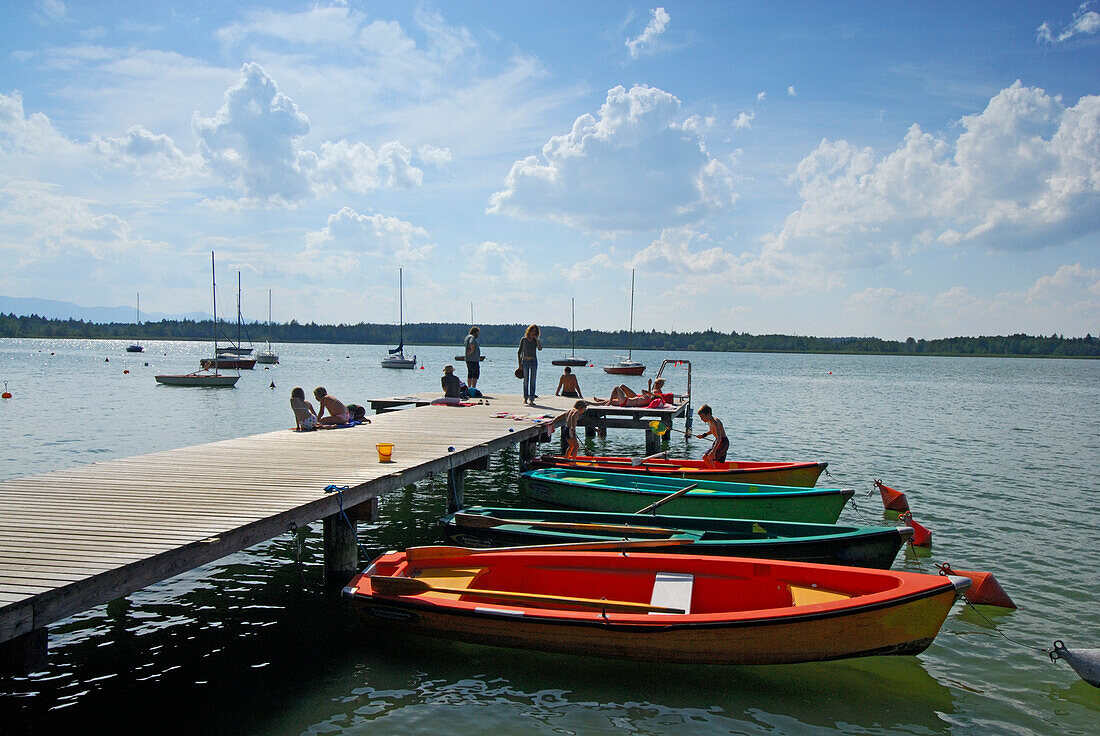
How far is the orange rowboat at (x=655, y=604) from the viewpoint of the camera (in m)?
6.21

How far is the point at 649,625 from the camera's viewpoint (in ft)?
20.4

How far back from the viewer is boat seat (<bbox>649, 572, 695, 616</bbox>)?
22.0ft

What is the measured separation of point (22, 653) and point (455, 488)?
7879 millimetres

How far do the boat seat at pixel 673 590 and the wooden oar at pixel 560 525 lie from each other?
1.37 m

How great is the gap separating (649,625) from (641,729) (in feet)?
2.66

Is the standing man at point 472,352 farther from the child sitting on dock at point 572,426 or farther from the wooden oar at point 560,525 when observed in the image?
the wooden oar at point 560,525

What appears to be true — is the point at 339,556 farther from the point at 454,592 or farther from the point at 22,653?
the point at 22,653

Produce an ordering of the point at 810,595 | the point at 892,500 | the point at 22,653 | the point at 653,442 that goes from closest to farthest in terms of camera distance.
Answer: the point at 22,653 < the point at 810,595 < the point at 892,500 < the point at 653,442

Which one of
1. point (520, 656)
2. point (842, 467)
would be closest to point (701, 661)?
point (520, 656)

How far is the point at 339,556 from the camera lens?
28.6ft

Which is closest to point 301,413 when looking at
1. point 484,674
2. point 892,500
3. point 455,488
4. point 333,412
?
point 333,412

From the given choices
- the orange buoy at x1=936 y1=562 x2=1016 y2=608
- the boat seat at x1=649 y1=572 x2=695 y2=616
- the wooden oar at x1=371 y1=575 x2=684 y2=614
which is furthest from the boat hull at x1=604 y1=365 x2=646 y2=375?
the wooden oar at x1=371 y1=575 x2=684 y2=614

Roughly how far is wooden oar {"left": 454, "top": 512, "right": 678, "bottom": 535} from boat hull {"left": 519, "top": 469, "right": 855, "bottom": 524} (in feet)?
6.75

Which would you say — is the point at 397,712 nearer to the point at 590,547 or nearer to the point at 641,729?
the point at 641,729
